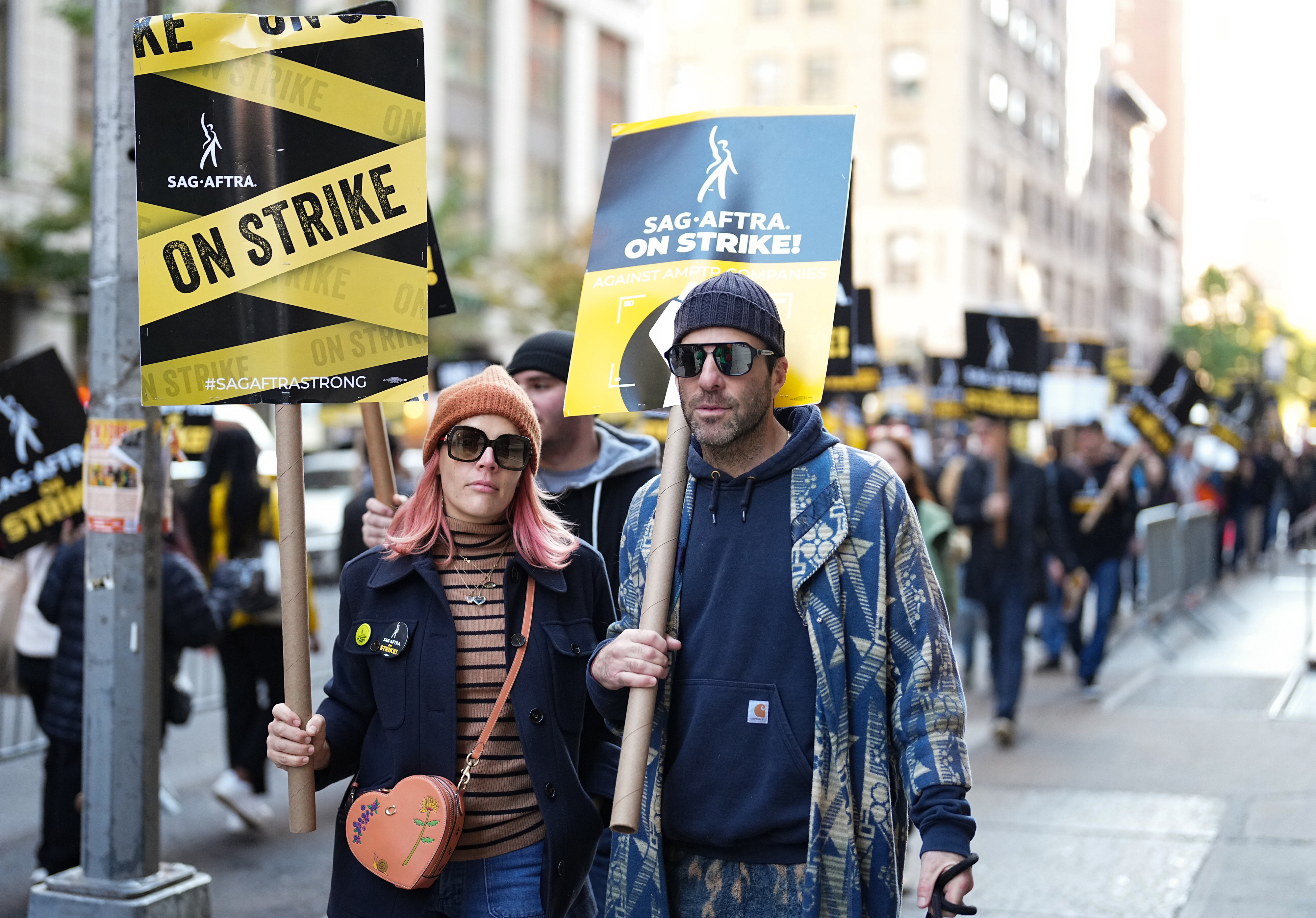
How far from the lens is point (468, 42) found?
111ft

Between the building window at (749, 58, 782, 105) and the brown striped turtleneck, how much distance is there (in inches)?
2076

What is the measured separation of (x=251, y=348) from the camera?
12.1ft

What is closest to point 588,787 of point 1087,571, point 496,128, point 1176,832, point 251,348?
point 251,348

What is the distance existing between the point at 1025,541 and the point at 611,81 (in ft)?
102

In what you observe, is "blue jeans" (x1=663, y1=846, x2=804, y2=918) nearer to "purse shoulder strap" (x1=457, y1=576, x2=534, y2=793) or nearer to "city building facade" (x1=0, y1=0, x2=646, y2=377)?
"purse shoulder strap" (x1=457, y1=576, x2=534, y2=793)

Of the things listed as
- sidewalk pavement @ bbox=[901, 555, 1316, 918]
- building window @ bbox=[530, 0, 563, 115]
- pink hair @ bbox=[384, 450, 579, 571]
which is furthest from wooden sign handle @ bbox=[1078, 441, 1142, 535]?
building window @ bbox=[530, 0, 563, 115]

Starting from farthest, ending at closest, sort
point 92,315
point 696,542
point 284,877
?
1. point 284,877
2. point 92,315
3. point 696,542

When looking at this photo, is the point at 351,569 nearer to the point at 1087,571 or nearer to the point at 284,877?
the point at 284,877

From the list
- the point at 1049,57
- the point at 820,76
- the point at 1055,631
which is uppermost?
the point at 1049,57

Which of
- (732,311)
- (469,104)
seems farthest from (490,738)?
(469,104)

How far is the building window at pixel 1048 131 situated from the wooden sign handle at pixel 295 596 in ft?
194

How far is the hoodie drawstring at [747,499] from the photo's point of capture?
10.6ft

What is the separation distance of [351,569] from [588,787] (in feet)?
2.56

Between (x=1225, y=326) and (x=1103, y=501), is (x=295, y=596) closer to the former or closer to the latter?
(x=1103, y=501)
